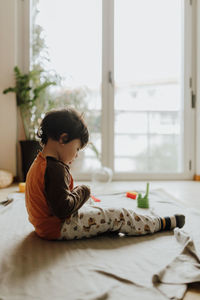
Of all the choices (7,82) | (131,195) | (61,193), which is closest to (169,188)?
(131,195)

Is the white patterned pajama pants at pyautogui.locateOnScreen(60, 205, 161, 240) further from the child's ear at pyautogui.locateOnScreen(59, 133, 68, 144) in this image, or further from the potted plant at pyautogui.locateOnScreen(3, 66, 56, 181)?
the potted plant at pyautogui.locateOnScreen(3, 66, 56, 181)

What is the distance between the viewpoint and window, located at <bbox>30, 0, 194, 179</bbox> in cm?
283

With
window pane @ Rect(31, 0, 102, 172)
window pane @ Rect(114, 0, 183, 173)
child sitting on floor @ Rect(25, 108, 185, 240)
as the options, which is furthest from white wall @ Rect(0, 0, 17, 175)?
child sitting on floor @ Rect(25, 108, 185, 240)

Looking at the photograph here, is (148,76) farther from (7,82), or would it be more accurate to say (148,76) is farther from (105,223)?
(105,223)

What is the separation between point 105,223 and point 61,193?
247mm

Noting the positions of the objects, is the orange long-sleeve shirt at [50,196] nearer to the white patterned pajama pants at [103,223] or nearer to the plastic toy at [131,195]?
the white patterned pajama pants at [103,223]

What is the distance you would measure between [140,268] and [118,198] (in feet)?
3.46

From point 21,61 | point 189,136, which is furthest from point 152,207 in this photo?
point 21,61

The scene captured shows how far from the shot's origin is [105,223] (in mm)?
1162

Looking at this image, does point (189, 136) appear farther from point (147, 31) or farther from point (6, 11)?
point (6, 11)

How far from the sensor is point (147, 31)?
2953mm

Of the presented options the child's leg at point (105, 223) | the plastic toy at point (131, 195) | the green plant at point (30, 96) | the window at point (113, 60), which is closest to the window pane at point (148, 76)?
the window at point (113, 60)

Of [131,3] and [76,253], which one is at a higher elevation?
[131,3]

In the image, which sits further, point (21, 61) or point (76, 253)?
point (21, 61)
